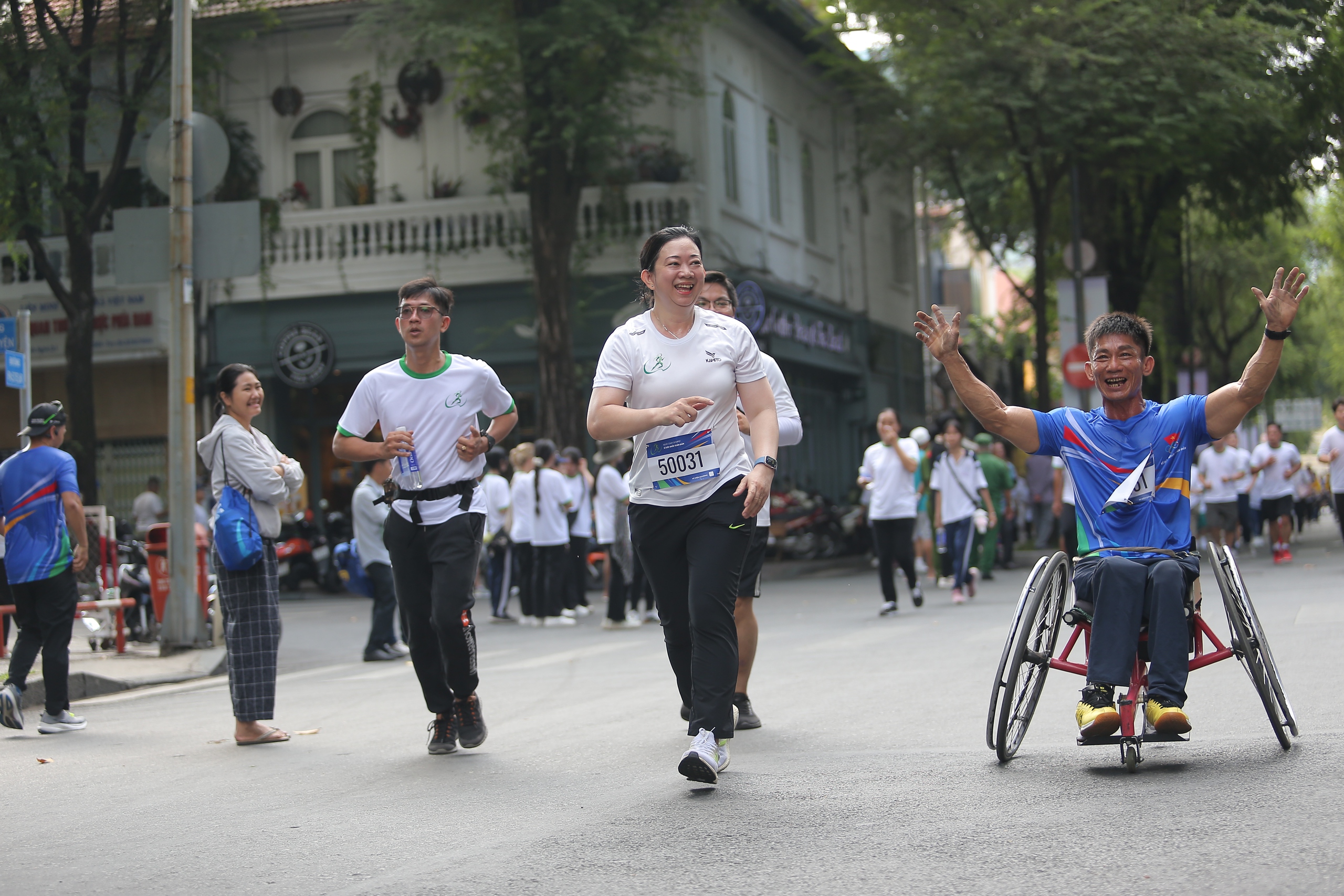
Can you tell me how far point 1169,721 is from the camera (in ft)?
17.1

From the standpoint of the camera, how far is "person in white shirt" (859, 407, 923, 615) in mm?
14328

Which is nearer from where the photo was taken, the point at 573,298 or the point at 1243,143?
the point at 573,298

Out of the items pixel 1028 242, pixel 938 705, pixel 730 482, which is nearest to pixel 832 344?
pixel 1028 242

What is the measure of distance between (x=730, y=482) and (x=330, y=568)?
58.4ft

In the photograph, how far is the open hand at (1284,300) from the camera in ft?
17.6

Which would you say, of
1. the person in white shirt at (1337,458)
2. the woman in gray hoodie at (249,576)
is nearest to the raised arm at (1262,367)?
the woman in gray hoodie at (249,576)

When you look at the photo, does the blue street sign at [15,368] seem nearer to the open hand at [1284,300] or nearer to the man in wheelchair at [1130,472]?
the man in wheelchair at [1130,472]

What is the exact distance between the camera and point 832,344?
3123 centimetres

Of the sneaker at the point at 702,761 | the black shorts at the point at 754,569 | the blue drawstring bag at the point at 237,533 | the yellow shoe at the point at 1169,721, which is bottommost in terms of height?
the sneaker at the point at 702,761

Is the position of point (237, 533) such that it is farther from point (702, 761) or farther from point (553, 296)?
point (553, 296)

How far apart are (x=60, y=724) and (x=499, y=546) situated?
8.77 metres

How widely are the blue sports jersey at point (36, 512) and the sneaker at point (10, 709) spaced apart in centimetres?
63

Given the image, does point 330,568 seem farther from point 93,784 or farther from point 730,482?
point 730,482

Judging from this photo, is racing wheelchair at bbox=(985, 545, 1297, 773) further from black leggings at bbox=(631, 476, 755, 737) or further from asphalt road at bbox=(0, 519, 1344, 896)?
black leggings at bbox=(631, 476, 755, 737)
